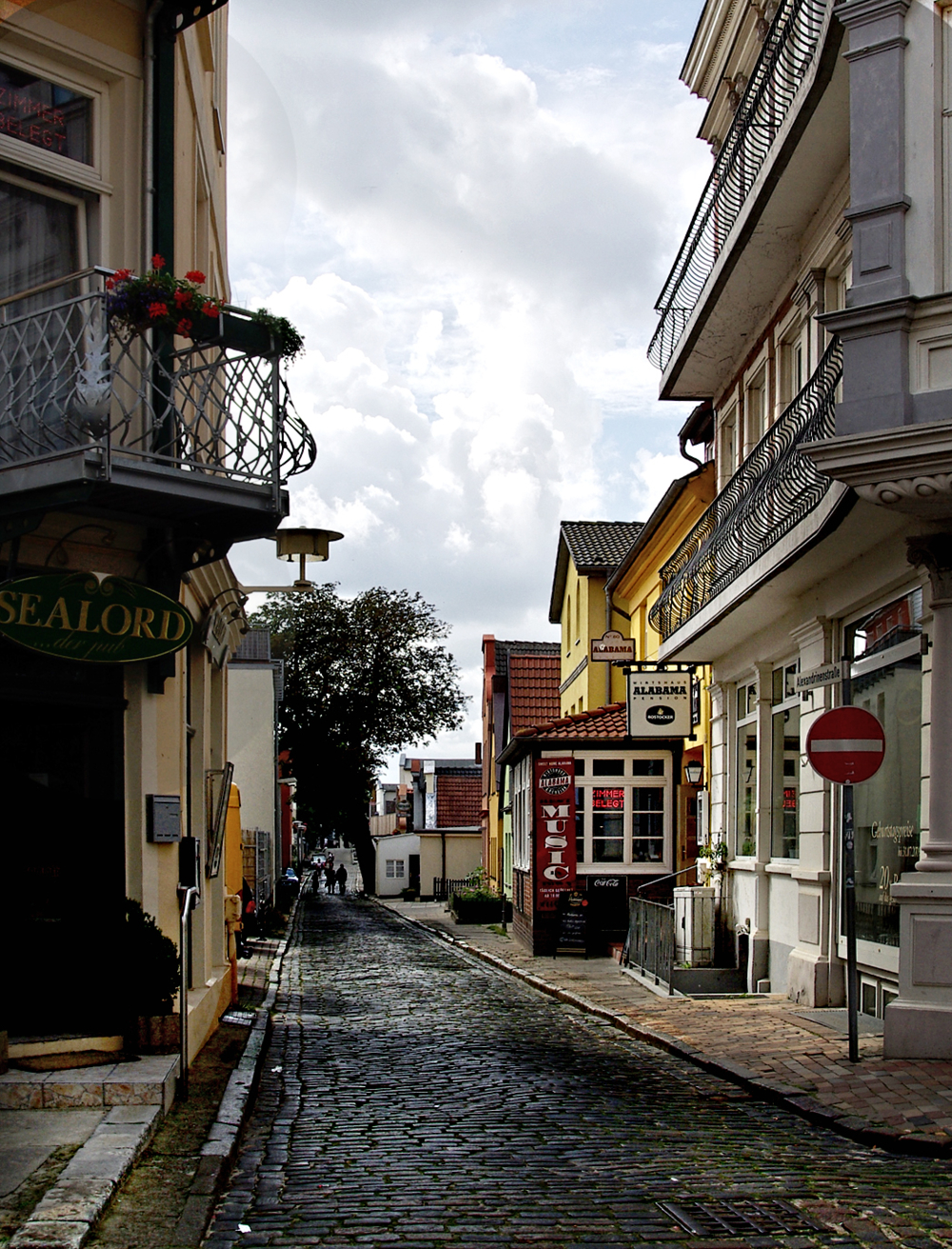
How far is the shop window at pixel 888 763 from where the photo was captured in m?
11.5

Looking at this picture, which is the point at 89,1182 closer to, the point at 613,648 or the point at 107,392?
the point at 107,392

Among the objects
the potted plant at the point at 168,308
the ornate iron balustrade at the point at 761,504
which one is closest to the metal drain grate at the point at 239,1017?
the ornate iron balustrade at the point at 761,504

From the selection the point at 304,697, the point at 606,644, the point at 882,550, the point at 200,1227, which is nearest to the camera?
the point at 200,1227

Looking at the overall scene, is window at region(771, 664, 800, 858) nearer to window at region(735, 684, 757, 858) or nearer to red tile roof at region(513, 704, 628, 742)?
window at region(735, 684, 757, 858)

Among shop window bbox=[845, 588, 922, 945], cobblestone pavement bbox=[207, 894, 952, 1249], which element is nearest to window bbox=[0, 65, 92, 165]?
cobblestone pavement bbox=[207, 894, 952, 1249]

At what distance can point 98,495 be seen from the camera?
8.23 meters

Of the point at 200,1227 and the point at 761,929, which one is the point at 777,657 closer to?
the point at 761,929

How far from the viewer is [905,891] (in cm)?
1024

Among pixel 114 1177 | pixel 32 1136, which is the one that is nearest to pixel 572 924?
pixel 32 1136

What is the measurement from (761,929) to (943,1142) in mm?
8821

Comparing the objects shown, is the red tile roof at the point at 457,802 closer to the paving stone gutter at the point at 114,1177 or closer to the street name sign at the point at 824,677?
the street name sign at the point at 824,677

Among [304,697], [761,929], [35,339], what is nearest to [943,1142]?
[35,339]

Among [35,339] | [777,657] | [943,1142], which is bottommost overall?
[943,1142]

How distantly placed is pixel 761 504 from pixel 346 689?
40.6m
